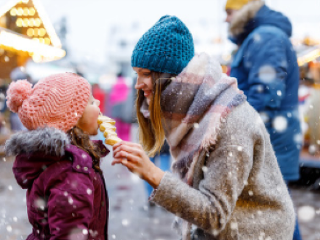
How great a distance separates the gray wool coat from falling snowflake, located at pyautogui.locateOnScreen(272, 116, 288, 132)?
1.05 meters

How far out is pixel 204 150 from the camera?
1623 mm

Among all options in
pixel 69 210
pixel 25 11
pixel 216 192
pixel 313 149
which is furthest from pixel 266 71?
pixel 313 149

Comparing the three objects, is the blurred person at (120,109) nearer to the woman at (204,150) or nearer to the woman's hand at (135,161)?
the woman at (204,150)

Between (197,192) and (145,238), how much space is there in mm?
2352

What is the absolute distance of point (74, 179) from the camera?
1.60 metres

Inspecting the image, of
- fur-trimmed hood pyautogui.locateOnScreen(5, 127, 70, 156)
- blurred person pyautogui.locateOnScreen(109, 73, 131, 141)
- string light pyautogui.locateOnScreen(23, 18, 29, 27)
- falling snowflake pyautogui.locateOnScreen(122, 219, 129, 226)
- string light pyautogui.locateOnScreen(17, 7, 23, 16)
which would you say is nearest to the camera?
fur-trimmed hood pyautogui.locateOnScreen(5, 127, 70, 156)

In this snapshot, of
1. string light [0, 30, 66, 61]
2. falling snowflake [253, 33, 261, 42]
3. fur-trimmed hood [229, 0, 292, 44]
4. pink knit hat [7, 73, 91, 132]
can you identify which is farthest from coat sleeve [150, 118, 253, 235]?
string light [0, 30, 66, 61]

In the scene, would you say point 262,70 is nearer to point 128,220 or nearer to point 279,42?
point 279,42

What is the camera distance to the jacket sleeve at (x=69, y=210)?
5.03 ft

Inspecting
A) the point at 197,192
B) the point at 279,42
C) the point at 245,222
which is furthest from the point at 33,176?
the point at 279,42

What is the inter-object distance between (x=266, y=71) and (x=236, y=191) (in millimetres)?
1350

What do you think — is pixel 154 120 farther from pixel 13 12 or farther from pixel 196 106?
pixel 13 12

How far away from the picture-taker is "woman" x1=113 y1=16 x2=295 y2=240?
5.10 ft

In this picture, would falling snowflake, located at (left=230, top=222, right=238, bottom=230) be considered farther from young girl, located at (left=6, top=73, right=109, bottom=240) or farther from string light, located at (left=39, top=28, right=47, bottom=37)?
string light, located at (left=39, top=28, right=47, bottom=37)
